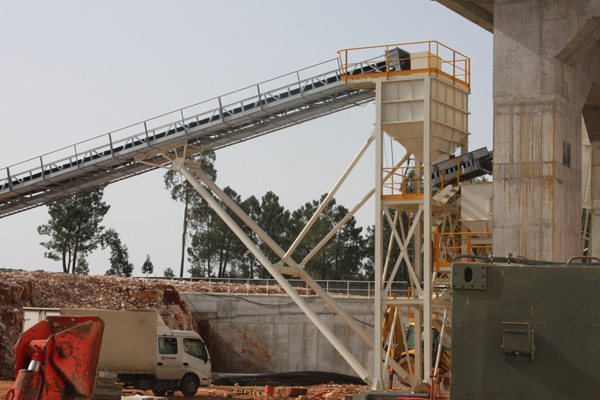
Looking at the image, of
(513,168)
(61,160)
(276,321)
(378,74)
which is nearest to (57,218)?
(276,321)

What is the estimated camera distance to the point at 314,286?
73.8 feet

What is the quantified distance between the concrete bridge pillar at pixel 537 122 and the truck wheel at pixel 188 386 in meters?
13.0

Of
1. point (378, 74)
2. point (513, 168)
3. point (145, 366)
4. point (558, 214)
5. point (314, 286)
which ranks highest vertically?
point (378, 74)

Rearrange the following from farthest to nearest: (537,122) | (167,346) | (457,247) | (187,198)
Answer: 1. (187,198)
2. (167,346)
3. (457,247)
4. (537,122)

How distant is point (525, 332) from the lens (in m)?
8.52

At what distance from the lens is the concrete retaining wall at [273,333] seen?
34.4 metres

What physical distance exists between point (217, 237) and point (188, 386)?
170 feet

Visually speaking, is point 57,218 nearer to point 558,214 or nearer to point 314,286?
point 314,286

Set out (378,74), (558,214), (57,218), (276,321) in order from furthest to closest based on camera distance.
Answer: (57,218), (276,321), (378,74), (558,214)

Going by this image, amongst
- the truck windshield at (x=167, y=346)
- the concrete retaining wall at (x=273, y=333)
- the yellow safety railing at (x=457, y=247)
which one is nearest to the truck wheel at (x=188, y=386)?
the truck windshield at (x=167, y=346)

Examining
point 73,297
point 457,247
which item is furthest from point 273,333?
point 457,247

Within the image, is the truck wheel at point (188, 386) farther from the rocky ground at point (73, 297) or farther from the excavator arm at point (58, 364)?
the excavator arm at point (58, 364)

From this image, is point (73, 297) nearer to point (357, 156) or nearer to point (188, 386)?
point (188, 386)

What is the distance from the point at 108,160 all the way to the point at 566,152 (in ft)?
54.4
